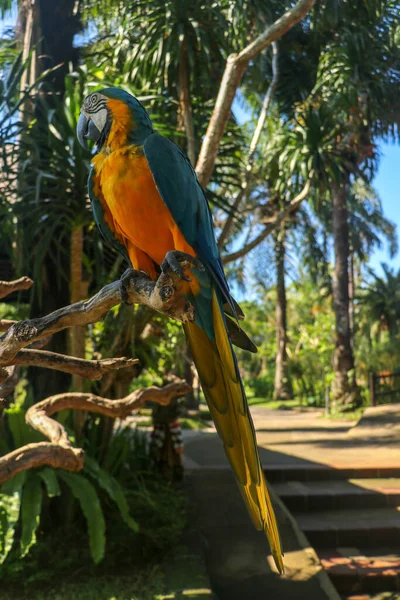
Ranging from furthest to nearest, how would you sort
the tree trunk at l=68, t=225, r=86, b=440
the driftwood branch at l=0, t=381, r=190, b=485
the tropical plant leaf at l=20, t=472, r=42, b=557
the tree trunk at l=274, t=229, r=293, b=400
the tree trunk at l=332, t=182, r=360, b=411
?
the tree trunk at l=274, t=229, r=293, b=400 < the tree trunk at l=332, t=182, r=360, b=411 < the tree trunk at l=68, t=225, r=86, b=440 < the tropical plant leaf at l=20, t=472, r=42, b=557 < the driftwood branch at l=0, t=381, r=190, b=485

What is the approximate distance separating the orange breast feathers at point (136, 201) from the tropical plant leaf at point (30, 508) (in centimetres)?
249

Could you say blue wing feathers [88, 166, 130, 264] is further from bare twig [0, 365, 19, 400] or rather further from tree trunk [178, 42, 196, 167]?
tree trunk [178, 42, 196, 167]

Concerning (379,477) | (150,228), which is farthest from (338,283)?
(150,228)

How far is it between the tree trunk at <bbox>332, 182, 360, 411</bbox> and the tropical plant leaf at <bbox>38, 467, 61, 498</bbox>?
868 cm

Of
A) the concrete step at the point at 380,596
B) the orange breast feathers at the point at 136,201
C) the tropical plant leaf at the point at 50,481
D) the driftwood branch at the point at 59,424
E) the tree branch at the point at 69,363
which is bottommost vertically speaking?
the concrete step at the point at 380,596

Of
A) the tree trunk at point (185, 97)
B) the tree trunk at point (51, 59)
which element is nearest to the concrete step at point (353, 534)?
the tree trunk at point (51, 59)

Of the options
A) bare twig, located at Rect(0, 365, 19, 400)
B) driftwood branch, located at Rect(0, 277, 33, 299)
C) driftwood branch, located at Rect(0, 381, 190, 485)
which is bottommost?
driftwood branch, located at Rect(0, 381, 190, 485)

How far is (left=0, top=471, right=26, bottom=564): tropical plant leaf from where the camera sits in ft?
12.1

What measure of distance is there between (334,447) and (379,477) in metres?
1.47

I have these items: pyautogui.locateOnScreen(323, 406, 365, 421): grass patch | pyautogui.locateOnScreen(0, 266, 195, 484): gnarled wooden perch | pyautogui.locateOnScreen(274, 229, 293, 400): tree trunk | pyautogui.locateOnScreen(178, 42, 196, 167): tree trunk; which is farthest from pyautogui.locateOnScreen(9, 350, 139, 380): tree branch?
pyautogui.locateOnScreen(274, 229, 293, 400): tree trunk

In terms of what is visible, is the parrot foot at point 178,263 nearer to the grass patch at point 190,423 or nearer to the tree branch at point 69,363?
the tree branch at point 69,363

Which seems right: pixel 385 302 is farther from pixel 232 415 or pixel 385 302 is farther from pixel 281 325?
pixel 232 415

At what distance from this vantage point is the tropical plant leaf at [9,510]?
3703 mm

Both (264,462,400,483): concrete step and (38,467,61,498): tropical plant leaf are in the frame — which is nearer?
(38,467,61,498): tropical plant leaf
